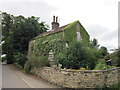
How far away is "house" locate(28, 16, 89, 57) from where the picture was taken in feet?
50.3

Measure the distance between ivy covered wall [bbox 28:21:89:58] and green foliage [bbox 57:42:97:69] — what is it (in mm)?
3650

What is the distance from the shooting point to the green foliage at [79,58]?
10177mm

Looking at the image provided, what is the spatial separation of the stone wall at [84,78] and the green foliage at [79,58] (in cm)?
132

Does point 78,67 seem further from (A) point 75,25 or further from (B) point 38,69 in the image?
(A) point 75,25

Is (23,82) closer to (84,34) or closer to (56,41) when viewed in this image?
(56,41)

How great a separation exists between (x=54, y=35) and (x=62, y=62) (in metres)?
6.80

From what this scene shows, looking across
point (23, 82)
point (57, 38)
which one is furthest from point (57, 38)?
point (23, 82)

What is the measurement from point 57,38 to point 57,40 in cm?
41

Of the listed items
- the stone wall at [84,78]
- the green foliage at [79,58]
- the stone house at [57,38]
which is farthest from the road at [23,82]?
the stone house at [57,38]

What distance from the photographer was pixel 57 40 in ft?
51.3

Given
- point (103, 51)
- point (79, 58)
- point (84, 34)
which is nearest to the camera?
point (79, 58)

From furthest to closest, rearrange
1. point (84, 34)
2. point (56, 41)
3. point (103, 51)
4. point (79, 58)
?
point (84, 34) < point (56, 41) < point (103, 51) < point (79, 58)

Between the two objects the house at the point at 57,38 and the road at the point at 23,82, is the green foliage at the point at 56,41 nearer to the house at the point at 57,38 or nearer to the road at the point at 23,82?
the house at the point at 57,38

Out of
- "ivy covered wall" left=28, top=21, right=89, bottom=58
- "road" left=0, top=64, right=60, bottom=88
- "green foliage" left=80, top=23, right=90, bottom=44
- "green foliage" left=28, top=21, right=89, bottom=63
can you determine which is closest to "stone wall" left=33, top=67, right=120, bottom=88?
"road" left=0, top=64, right=60, bottom=88
